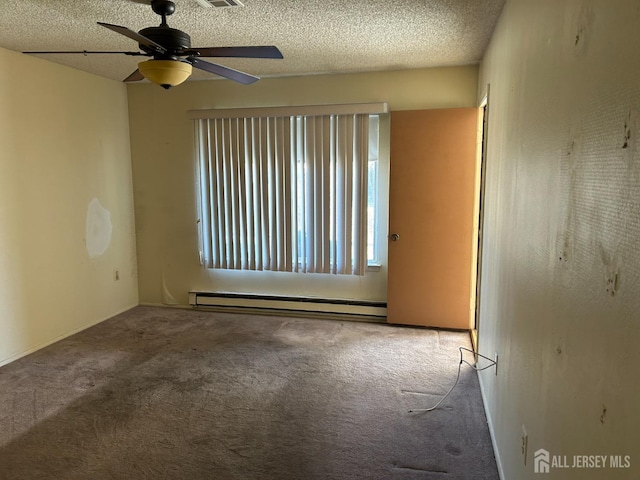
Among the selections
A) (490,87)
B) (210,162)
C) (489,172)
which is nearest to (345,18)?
(490,87)

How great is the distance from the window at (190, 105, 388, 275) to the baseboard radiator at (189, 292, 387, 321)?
12.9 inches

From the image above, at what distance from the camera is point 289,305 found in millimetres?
4738

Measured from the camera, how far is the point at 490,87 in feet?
10.1

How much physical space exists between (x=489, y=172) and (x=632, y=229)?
2.24 metres

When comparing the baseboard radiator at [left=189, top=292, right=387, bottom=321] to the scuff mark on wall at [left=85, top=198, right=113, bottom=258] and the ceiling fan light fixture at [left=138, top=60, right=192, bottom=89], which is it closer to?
the scuff mark on wall at [left=85, top=198, right=113, bottom=258]

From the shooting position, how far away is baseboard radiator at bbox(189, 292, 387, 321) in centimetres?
453

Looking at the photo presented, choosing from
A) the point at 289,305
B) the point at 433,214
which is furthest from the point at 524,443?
the point at 289,305

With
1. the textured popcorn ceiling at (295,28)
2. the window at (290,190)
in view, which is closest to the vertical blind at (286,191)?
the window at (290,190)

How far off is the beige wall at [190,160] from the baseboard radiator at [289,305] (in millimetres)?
94

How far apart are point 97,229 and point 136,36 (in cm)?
301

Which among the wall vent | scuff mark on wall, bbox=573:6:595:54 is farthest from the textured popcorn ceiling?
scuff mark on wall, bbox=573:6:595:54

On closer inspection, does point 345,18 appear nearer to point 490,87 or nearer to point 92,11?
point 490,87

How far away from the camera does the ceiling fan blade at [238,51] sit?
228 centimetres

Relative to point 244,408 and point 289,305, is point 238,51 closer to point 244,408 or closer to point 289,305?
point 244,408
